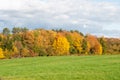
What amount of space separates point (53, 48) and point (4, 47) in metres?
15.9

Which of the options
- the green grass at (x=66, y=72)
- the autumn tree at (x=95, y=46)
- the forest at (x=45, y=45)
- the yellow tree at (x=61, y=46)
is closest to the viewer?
the green grass at (x=66, y=72)

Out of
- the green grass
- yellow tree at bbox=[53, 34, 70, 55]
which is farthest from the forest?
the green grass

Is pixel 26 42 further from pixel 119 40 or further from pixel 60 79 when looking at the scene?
pixel 60 79

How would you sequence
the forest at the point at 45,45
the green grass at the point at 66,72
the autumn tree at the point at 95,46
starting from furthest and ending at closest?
Result: the autumn tree at the point at 95,46 < the forest at the point at 45,45 < the green grass at the point at 66,72

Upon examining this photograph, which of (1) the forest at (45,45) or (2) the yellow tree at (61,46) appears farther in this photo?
(2) the yellow tree at (61,46)

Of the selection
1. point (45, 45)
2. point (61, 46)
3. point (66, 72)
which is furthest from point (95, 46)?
point (66, 72)

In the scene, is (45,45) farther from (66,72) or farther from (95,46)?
(66,72)

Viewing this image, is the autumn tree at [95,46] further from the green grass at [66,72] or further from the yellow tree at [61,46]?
the green grass at [66,72]

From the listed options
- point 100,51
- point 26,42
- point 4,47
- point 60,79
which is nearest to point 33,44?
point 26,42

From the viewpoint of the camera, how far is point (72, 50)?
363 ft

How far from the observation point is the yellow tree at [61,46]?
341ft

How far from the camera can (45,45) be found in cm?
10444

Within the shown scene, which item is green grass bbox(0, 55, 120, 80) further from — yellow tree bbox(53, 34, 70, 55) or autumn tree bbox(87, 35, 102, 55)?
autumn tree bbox(87, 35, 102, 55)

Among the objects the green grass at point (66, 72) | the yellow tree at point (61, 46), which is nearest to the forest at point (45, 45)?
the yellow tree at point (61, 46)
